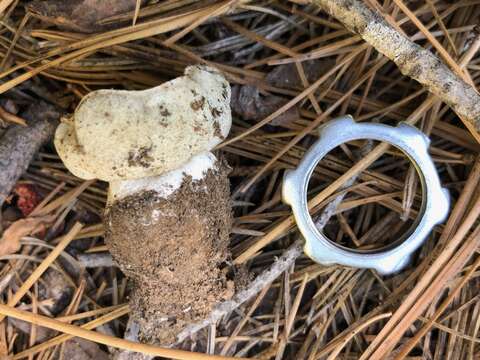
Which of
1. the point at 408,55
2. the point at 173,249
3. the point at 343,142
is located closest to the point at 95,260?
the point at 173,249

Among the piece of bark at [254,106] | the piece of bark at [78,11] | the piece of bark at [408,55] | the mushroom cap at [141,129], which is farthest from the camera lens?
the piece of bark at [254,106]

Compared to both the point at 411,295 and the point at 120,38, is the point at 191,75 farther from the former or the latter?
the point at 411,295

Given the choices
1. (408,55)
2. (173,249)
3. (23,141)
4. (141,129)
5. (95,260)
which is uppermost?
(408,55)

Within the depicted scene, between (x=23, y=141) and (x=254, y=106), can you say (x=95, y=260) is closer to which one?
(x=23, y=141)

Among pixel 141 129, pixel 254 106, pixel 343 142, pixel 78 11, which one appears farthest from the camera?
pixel 254 106

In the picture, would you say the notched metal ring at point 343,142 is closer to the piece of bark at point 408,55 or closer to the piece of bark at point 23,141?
the piece of bark at point 408,55

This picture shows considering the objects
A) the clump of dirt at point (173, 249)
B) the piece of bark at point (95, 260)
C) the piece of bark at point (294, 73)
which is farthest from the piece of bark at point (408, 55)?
the piece of bark at point (95, 260)

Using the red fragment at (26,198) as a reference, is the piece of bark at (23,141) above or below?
above

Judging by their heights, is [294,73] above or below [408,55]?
below
